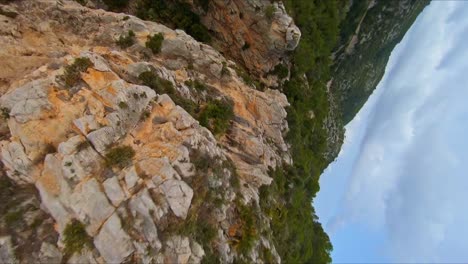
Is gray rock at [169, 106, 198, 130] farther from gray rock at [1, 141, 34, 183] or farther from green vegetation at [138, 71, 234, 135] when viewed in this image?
gray rock at [1, 141, 34, 183]

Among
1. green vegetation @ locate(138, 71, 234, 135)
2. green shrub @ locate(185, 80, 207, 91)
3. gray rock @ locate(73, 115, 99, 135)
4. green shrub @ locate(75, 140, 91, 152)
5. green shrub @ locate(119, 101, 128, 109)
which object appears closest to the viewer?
green shrub @ locate(75, 140, 91, 152)

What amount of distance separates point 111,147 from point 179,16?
24141 millimetres

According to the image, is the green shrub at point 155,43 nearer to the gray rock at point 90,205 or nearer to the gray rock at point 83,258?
the gray rock at point 90,205

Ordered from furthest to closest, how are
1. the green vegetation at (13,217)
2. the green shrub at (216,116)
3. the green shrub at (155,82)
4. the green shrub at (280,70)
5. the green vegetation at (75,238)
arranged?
the green shrub at (280,70), the green shrub at (216,116), the green shrub at (155,82), the green vegetation at (13,217), the green vegetation at (75,238)

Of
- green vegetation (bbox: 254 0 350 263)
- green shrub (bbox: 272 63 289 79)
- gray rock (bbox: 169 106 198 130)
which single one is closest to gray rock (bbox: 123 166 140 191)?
gray rock (bbox: 169 106 198 130)

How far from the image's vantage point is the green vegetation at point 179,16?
4094cm

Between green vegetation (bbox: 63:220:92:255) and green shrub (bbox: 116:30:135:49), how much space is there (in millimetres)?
17396

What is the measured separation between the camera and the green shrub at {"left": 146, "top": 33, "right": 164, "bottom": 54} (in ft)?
104

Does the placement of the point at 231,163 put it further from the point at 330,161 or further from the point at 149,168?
the point at 330,161

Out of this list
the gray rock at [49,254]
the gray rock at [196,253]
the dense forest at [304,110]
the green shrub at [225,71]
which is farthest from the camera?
the dense forest at [304,110]

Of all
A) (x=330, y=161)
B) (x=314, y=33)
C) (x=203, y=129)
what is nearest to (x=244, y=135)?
(x=203, y=129)

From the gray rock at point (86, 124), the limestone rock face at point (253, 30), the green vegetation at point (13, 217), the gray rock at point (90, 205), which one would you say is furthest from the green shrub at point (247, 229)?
the limestone rock face at point (253, 30)

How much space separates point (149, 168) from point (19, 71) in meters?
11.9

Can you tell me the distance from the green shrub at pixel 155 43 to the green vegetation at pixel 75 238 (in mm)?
17589
